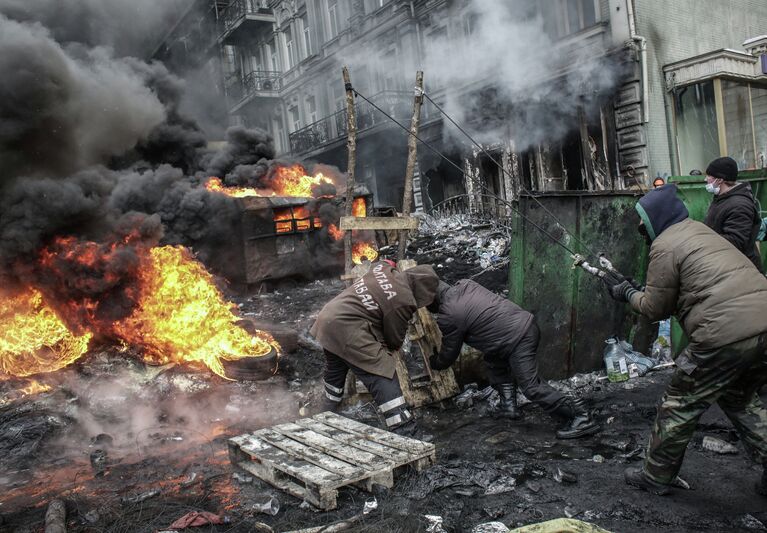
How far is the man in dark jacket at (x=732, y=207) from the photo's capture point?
451 centimetres

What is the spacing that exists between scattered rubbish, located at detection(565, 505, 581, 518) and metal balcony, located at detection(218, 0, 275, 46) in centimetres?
2798

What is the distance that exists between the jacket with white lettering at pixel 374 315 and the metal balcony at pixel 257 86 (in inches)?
976

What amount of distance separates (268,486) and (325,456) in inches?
19.7

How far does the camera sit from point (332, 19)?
78.2 ft

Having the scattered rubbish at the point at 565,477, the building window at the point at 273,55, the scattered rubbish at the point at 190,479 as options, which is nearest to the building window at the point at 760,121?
the scattered rubbish at the point at 565,477

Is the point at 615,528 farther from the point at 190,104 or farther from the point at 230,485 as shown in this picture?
the point at 190,104

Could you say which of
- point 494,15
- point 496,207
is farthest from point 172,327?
point 494,15

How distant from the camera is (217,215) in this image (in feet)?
38.5

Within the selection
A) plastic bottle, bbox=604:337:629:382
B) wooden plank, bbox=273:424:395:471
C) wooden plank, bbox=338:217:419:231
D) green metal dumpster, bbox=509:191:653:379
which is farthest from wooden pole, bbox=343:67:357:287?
plastic bottle, bbox=604:337:629:382

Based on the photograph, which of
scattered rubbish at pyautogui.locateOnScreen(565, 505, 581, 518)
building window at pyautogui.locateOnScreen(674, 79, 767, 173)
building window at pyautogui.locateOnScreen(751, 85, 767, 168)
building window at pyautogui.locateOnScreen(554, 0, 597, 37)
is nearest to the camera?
scattered rubbish at pyautogui.locateOnScreen(565, 505, 581, 518)

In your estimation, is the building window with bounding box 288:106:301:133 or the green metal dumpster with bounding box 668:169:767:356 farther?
the building window with bounding box 288:106:301:133

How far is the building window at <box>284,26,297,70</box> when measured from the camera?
26.5 m

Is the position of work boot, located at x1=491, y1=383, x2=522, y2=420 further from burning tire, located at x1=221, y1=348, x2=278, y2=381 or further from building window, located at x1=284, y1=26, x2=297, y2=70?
building window, located at x1=284, y1=26, x2=297, y2=70

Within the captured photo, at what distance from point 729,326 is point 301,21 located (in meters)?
26.2
